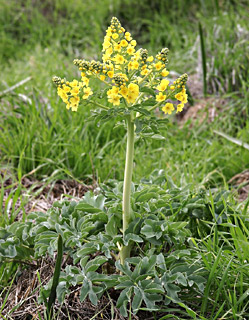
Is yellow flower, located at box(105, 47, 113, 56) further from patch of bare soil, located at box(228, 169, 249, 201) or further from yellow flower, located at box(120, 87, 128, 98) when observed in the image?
patch of bare soil, located at box(228, 169, 249, 201)

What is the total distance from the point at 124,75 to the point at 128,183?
0.40 m

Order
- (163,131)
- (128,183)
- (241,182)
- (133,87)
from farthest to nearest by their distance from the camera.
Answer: (163,131) → (241,182) → (128,183) → (133,87)

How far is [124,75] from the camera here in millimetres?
1379

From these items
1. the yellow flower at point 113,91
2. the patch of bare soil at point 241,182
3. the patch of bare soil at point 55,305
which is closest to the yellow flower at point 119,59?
the yellow flower at point 113,91

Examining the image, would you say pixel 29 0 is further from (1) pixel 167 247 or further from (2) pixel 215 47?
(1) pixel 167 247

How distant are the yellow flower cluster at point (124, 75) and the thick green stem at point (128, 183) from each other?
0.11 meters

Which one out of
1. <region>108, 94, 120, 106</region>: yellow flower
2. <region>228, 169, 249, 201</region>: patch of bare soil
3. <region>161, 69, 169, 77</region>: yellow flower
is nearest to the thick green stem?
<region>108, 94, 120, 106</region>: yellow flower

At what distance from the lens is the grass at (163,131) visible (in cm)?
153

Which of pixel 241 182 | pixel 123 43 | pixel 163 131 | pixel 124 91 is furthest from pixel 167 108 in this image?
pixel 163 131

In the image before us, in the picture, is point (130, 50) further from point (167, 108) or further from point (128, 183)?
point (128, 183)

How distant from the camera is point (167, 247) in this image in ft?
5.77

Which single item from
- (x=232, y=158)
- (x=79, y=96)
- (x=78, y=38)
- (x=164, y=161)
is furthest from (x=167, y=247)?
(x=78, y=38)

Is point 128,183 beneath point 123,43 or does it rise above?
beneath

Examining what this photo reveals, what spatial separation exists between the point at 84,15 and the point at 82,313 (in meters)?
4.53
